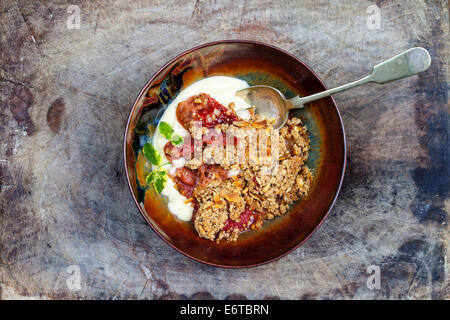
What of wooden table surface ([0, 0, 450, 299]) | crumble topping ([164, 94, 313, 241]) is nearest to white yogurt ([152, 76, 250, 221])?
crumble topping ([164, 94, 313, 241])

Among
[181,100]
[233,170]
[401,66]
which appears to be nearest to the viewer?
[401,66]

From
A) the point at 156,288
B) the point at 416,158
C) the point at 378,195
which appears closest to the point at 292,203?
the point at 378,195

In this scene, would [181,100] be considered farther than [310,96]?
Yes

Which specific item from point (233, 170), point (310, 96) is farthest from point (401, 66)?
point (233, 170)

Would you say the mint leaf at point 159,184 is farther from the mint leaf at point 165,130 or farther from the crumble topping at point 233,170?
the mint leaf at point 165,130

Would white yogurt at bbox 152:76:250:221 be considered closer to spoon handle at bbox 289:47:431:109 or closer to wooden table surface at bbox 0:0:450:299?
wooden table surface at bbox 0:0:450:299

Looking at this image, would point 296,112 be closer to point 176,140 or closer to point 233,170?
point 233,170

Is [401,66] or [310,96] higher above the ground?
[401,66]
